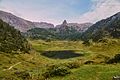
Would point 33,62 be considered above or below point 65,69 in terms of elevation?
below

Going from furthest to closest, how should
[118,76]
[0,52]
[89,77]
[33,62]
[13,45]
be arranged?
[13,45] < [0,52] < [33,62] < [89,77] < [118,76]

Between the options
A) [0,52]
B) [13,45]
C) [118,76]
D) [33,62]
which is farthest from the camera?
[13,45]

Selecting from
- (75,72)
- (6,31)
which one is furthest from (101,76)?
(6,31)

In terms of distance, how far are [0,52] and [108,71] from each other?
456 feet

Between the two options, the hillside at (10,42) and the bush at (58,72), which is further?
the hillside at (10,42)

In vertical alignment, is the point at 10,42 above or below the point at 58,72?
below

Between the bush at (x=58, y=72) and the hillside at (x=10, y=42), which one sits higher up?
the bush at (x=58, y=72)

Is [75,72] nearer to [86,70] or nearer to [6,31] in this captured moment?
[86,70]

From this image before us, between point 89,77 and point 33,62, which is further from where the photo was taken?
point 33,62

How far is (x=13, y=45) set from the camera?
179250 millimetres

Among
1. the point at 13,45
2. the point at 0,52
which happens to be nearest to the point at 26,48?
the point at 13,45

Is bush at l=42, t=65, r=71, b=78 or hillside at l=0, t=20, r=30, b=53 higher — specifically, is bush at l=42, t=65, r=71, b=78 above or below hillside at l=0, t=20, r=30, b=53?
above

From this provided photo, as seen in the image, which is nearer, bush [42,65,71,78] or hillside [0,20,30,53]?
bush [42,65,71,78]

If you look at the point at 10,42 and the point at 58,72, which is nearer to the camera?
the point at 58,72
